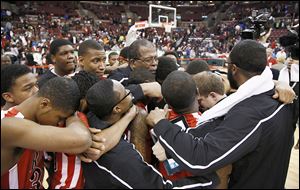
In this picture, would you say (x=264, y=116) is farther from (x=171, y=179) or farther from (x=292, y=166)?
(x=292, y=166)

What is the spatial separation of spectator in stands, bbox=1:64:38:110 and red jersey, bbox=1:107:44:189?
1.55 ft

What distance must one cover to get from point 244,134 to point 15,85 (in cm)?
162

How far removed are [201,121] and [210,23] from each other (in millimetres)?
32778

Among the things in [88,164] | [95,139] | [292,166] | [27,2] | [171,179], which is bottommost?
[292,166]

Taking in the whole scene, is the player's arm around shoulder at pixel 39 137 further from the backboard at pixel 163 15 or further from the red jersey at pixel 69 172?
the backboard at pixel 163 15

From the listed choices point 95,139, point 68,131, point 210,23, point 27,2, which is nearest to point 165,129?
point 95,139

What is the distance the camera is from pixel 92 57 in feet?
9.82

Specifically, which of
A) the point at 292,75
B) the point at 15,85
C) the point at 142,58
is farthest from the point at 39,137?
the point at 292,75

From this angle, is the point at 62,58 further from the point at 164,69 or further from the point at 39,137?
the point at 39,137

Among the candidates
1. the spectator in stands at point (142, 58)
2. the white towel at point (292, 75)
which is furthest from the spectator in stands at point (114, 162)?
the white towel at point (292, 75)

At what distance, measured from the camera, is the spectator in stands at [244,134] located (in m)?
1.60

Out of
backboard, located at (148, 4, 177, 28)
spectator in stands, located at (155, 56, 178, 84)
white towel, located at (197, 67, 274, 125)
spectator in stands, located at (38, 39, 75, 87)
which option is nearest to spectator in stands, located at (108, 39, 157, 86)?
spectator in stands, located at (155, 56, 178, 84)

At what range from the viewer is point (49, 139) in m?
1.41

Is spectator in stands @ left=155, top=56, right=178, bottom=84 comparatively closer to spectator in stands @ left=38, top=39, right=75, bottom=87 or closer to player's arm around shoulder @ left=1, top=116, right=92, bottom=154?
spectator in stands @ left=38, top=39, right=75, bottom=87
